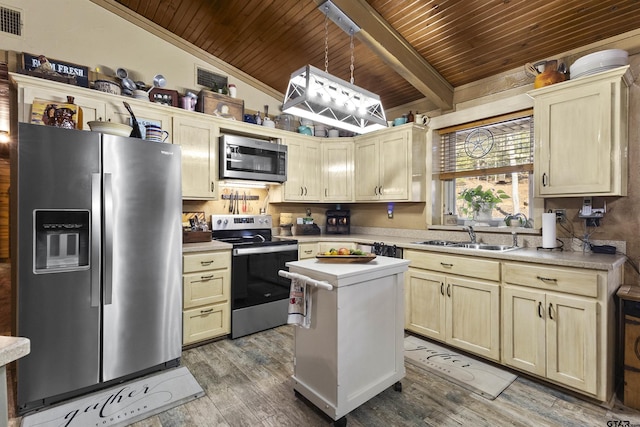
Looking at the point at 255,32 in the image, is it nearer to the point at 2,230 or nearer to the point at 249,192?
the point at 249,192

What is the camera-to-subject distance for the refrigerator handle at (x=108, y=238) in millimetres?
2203

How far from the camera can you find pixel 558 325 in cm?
219

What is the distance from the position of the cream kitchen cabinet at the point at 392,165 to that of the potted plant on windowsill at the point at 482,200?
525mm

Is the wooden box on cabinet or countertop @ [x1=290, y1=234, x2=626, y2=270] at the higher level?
the wooden box on cabinet

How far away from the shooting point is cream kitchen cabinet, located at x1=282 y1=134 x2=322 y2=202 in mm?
4023

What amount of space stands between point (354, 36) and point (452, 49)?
3.22 ft

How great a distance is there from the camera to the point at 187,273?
2859 millimetres

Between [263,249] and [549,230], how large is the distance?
2.64 meters

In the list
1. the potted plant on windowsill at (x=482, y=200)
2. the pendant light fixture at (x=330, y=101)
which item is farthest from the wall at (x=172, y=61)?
the pendant light fixture at (x=330, y=101)

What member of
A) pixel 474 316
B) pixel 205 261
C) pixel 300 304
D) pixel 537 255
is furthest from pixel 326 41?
pixel 474 316

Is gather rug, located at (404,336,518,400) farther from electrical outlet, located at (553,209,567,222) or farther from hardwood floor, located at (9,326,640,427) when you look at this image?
electrical outlet, located at (553,209,567,222)

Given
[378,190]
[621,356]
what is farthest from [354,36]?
[621,356]

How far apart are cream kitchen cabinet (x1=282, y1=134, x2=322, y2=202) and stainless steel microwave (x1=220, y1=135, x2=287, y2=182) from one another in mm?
139

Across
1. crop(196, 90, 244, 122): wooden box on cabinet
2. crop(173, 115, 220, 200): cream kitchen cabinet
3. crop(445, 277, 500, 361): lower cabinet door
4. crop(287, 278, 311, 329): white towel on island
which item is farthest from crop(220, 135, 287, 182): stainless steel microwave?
crop(445, 277, 500, 361): lower cabinet door
